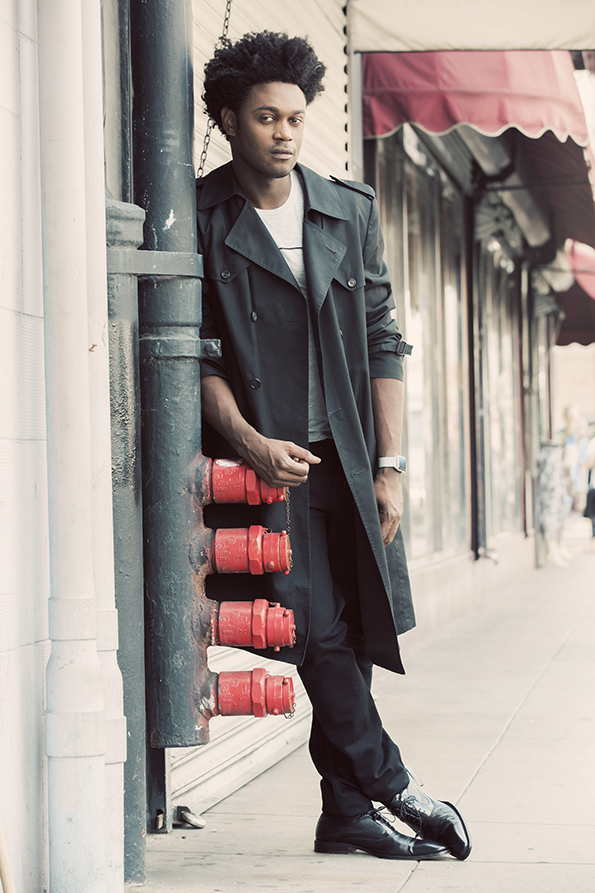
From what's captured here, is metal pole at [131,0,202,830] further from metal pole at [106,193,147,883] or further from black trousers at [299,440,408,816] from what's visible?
black trousers at [299,440,408,816]

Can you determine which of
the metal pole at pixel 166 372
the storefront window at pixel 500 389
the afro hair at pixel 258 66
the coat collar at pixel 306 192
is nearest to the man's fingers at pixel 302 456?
the metal pole at pixel 166 372

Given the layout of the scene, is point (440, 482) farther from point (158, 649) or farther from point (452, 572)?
point (158, 649)

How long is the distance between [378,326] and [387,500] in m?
0.48

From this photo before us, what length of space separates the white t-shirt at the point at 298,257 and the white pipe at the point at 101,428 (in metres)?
0.53

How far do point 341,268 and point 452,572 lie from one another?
599 cm

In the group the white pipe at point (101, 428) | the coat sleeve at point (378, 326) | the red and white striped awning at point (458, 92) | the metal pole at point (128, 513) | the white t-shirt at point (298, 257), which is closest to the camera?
the white pipe at point (101, 428)

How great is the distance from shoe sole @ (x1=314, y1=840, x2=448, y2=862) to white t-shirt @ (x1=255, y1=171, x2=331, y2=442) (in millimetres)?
1102

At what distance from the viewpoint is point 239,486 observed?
2906 mm

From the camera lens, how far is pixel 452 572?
29.0 ft

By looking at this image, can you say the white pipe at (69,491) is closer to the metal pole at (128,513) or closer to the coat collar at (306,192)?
the metal pole at (128,513)

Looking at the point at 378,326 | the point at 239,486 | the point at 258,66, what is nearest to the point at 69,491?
the point at 239,486

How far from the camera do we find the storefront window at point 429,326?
7.88m

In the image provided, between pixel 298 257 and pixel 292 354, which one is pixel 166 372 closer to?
pixel 292 354

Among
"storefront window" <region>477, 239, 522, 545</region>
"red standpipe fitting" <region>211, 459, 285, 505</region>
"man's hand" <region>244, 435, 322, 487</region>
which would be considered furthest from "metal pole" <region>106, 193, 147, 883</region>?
"storefront window" <region>477, 239, 522, 545</region>
